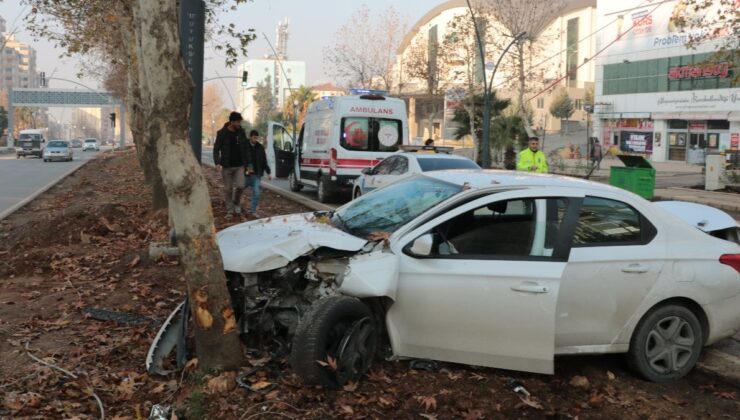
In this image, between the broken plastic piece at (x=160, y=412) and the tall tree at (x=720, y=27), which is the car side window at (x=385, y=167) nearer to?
the broken plastic piece at (x=160, y=412)

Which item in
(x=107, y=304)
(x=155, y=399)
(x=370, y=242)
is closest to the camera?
(x=155, y=399)

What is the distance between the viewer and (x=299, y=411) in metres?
3.83

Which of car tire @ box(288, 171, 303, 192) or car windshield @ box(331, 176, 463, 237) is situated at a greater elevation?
car windshield @ box(331, 176, 463, 237)

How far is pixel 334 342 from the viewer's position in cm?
408

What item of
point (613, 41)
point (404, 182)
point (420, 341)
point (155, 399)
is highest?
point (613, 41)

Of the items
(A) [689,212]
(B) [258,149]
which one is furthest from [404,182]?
(B) [258,149]

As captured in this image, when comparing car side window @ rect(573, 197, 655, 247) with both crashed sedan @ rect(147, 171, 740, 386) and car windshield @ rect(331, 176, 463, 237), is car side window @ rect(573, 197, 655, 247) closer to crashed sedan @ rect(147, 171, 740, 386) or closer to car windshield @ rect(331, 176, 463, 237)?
crashed sedan @ rect(147, 171, 740, 386)

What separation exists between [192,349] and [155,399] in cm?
61

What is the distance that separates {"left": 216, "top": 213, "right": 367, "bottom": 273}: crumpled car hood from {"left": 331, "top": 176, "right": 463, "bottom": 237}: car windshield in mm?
282

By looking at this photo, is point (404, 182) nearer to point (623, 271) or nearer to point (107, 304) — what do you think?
point (623, 271)

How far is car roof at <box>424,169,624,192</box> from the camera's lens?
4.75 metres

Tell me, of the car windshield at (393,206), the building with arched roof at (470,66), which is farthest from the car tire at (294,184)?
the building with arched roof at (470,66)

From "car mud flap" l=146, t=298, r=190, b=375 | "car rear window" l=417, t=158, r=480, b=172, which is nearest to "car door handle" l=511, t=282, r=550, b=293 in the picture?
"car mud flap" l=146, t=298, r=190, b=375

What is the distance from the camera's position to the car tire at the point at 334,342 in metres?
3.94
